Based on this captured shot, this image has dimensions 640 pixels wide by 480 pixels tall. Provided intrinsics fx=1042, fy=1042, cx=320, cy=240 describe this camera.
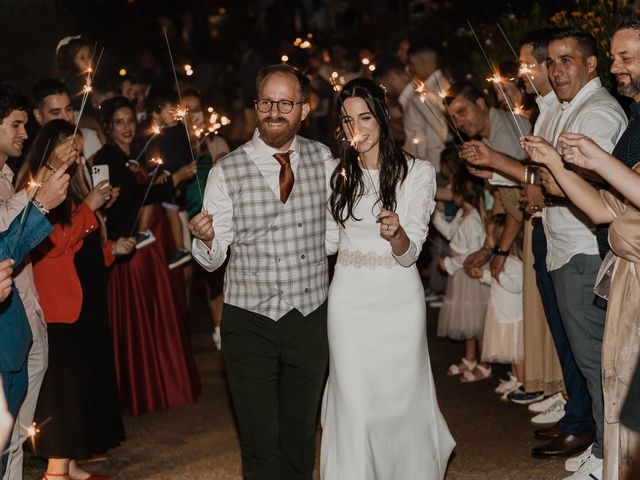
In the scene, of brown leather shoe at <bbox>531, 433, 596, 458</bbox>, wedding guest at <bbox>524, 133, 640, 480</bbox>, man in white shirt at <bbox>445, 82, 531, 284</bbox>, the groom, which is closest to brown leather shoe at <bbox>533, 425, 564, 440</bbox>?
brown leather shoe at <bbox>531, 433, 596, 458</bbox>

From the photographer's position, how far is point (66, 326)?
5.78 metres

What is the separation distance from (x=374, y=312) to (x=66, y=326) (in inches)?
73.1

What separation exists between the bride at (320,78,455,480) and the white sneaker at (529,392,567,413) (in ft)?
6.25

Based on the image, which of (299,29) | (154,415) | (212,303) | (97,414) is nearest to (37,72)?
(212,303)

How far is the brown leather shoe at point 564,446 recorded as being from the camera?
19.4 ft

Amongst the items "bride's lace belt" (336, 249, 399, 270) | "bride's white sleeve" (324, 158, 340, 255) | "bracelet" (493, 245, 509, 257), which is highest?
"bride's white sleeve" (324, 158, 340, 255)

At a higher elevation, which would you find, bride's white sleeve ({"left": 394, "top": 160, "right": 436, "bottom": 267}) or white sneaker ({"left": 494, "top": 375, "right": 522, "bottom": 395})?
bride's white sleeve ({"left": 394, "top": 160, "right": 436, "bottom": 267})

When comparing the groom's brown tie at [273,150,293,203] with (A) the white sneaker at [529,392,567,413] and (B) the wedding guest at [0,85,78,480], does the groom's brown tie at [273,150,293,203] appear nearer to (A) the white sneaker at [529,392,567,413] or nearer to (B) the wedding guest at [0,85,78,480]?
(B) the wedding guest at [0,85,78,480]

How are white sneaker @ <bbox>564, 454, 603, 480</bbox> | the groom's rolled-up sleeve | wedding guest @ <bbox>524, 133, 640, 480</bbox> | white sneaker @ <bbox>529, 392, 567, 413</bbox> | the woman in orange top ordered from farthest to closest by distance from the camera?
white sneaker @ <bbox>529, 392, 567, 413</bbox>, the woman in orange top, white sneaker @ <bbox>564, 454, 603, 480</bbox>, the groom's rolled-up sleeve, wedding guest @ <bbox>524, 133, 640, 480</bbox>

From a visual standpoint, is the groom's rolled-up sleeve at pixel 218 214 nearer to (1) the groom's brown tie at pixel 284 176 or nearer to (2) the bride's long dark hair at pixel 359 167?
(1) the groom's brown tie at pixel 284 176

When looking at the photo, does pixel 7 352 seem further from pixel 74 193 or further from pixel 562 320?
pixel 562 320

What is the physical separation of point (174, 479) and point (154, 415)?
1.34 m

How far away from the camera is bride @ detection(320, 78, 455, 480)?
4953 mm

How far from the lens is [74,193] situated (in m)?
5.86
